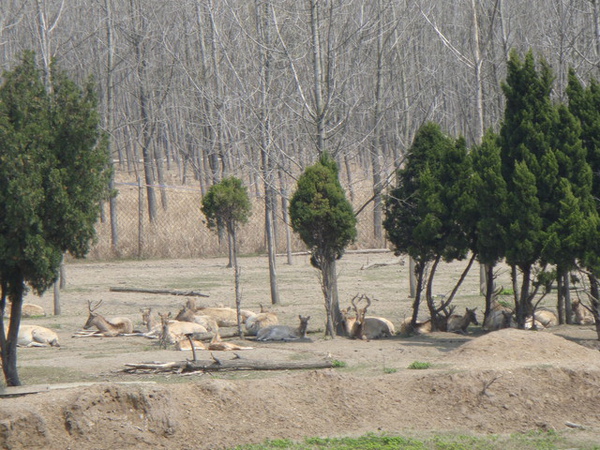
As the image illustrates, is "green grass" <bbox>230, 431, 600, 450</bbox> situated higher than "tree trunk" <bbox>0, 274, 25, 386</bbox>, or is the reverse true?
"tree trunk" <bbox>0, 274, 25, 386</bbox>

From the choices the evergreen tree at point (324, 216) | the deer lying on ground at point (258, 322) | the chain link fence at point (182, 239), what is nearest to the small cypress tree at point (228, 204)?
the deer lying on ground at point (258, 322)

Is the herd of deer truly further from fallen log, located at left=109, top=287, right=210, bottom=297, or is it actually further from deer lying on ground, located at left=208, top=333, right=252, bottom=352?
fallen log, located at left=109, top=287, right=210, bottom=297

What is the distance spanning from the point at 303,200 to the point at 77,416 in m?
7.32

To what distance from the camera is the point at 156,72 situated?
141ft

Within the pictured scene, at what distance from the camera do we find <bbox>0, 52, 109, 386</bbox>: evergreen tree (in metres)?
10.7

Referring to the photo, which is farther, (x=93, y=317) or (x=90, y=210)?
(x=93, y=317)

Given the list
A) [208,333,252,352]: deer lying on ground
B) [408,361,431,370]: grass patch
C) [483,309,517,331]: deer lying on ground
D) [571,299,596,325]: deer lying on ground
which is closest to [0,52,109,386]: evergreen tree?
[208,333,252,352]: deer lying on ground

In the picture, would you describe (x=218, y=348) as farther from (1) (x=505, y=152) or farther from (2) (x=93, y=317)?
(1) (x=505, y=152)

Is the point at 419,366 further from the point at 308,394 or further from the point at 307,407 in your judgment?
the point at 307,407

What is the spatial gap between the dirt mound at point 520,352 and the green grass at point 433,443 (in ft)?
7.47

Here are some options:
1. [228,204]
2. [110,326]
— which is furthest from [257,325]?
[110,326]

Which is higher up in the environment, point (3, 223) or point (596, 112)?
point (596, 112)

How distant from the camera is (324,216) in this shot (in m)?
15.7

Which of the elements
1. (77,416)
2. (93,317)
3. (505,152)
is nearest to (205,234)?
(93,317)
